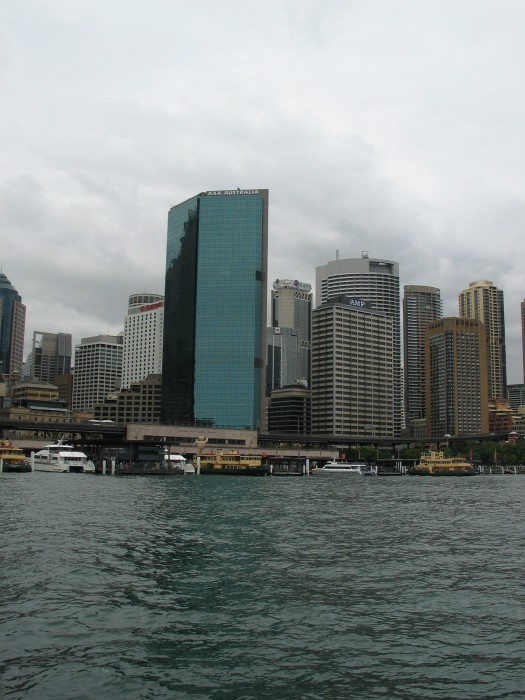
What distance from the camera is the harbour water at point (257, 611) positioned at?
23.2m

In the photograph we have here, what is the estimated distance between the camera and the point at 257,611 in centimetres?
3148

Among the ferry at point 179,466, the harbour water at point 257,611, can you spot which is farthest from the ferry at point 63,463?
the harbour water at point 257,611

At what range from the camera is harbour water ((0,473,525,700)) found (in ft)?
76.3

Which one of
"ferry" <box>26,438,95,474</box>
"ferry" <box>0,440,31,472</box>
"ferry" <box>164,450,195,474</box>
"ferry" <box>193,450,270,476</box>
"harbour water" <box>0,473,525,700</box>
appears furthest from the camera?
"ferry" <box>193,450,270,476</box>

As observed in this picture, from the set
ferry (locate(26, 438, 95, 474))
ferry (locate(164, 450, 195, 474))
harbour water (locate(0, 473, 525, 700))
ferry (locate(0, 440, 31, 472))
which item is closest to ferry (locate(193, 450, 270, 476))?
ferry (locate(164, 450, 195, 474))

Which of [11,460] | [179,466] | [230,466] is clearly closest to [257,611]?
[11,460]

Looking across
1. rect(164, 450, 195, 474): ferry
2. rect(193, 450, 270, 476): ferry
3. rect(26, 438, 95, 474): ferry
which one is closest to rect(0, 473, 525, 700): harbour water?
rect(26, 438, 95, 474): ferry

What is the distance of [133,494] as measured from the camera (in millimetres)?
97562

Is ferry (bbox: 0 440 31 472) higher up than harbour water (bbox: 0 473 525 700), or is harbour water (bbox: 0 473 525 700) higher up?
ferry (bbox: 0 440 31 472)

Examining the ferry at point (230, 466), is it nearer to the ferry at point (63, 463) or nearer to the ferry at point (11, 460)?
the ferry at point (63, 463)

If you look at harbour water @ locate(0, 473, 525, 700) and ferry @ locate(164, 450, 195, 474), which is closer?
harbour water @ locate(0, 473, 525, 700)

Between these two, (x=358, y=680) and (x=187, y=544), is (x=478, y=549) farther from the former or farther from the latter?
(x=358, y=680)

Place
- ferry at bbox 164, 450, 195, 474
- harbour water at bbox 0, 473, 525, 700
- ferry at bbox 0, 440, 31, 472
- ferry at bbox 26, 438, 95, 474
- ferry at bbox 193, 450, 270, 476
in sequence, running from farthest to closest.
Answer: ferry at bbox 193, 450, 270, 476, ferry at bbox 164, 450, 195, 474, ferry at bbox 26, 438, 95, 474, ferry at bbox 0, 440, 31, 472, harbour water at bbox 0, 473, 525, 700

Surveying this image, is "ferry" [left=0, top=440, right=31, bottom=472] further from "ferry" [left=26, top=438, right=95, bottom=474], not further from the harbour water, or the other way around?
the harbour water
